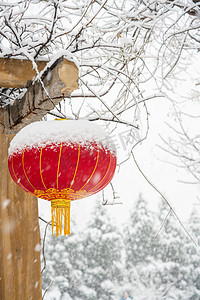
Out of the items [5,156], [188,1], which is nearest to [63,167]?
[5,156]

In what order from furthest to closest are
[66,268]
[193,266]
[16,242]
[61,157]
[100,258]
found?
[193,266]
[100,258]
[66,268]
[16,242]
[61,157]

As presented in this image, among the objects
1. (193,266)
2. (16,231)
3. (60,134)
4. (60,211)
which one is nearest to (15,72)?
(60,134)

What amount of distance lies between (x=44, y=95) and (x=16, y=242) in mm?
723

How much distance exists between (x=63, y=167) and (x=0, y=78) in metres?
0.46

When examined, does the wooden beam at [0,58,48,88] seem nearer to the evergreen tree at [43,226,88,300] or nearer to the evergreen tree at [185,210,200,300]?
the evergreen tree at [43,226,88,300]

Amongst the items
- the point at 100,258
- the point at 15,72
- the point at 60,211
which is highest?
the point at 15,72

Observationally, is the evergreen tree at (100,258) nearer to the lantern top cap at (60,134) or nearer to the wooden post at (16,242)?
the wooden post at (16,242)

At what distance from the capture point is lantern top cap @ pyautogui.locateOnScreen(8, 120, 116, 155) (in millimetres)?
1152

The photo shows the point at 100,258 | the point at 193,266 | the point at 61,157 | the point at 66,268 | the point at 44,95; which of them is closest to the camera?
the point at 61,157

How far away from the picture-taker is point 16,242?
164 centimetres

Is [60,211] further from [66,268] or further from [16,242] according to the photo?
[66,268]

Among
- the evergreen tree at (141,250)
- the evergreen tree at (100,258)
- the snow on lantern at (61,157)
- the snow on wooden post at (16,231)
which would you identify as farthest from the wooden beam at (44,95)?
the evergreen tree at (141,250)

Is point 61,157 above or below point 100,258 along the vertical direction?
above

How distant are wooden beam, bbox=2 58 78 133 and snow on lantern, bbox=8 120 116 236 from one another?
4.2 inches
